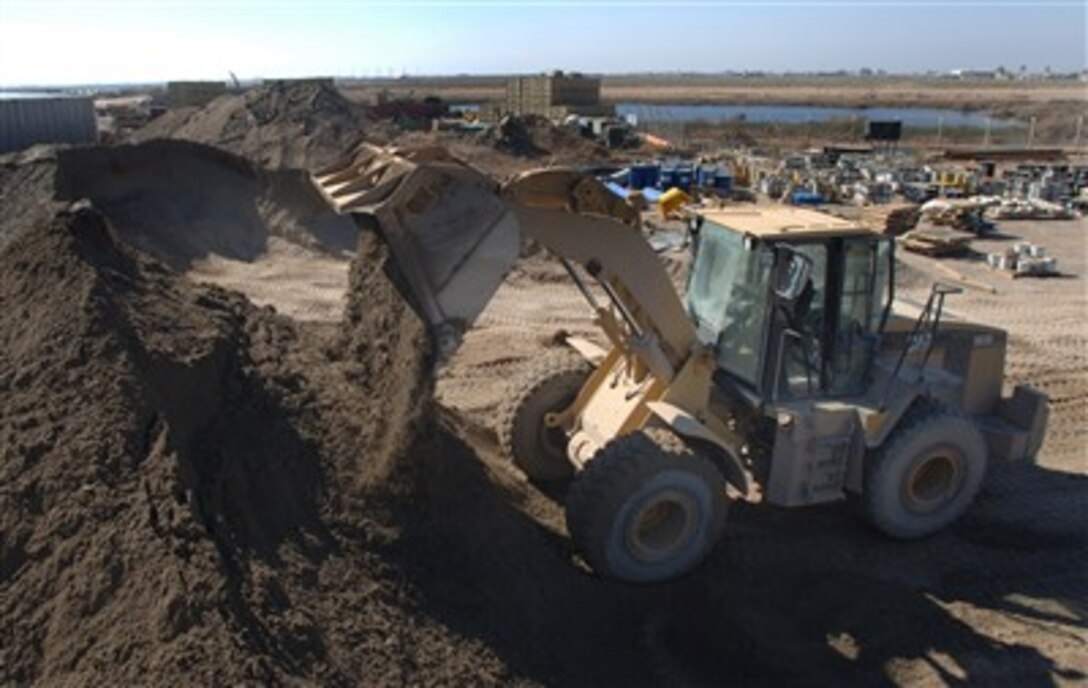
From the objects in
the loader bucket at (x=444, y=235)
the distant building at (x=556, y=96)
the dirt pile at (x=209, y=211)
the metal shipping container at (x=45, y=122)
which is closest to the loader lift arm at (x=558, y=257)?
the loader bucket at (x=444, y=235)

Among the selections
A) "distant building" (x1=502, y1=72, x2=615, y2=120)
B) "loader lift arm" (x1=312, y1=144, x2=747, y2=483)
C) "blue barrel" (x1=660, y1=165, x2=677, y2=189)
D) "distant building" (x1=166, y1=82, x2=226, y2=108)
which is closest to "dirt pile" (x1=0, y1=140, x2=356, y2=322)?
"blue barrel" (x1=660, y1=165, x2=677, y2=189)

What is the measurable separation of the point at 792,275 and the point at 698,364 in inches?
33.2

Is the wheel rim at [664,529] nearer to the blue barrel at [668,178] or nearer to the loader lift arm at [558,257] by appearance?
the loader lift arm at [558,257]

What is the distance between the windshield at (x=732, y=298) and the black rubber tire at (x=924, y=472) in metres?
1.13

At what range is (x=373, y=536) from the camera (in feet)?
18.3

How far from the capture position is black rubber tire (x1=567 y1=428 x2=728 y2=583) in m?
6.04

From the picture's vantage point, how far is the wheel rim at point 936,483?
7160 millimetres

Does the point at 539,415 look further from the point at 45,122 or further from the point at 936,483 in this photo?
the point at 45,122

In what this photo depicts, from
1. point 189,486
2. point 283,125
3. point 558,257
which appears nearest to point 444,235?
point 558,257

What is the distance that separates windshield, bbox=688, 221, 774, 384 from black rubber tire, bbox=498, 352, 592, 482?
1.14 metres

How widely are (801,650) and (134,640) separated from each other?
3.78 m

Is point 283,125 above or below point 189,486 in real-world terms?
above

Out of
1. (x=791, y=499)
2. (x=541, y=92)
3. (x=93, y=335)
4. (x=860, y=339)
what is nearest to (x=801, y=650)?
(x=791, y=499)

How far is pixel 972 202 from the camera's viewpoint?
2148 cm
